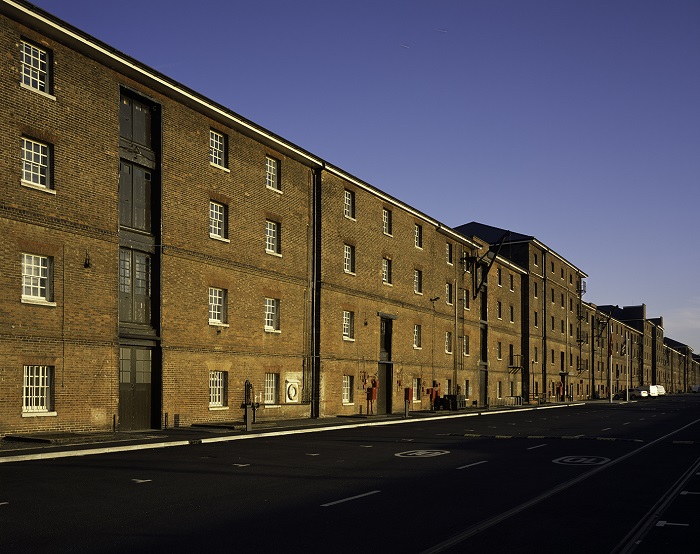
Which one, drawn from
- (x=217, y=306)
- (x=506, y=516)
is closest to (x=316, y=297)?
(x=217, y=306)

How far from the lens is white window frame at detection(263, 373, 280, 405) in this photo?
111 feet

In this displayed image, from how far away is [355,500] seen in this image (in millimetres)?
12328

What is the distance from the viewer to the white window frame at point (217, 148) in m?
30.7

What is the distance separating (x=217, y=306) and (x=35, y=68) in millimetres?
11363

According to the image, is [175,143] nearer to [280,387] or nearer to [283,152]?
[283,152]

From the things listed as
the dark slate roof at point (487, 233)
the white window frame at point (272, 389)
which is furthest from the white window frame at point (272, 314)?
the dark slate roof at point (487, 233)

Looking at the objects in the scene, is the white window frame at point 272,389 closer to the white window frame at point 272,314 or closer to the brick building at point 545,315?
the white window frame at point 272,314

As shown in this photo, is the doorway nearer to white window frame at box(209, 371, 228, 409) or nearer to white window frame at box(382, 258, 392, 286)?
white window frame at box(382, 258, 392, 286)

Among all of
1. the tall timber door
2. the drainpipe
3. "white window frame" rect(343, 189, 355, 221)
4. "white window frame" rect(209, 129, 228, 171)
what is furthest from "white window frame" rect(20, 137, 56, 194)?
"white window frame" rect(343, 189, 355, 221)

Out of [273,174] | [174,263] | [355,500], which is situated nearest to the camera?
[355,500]

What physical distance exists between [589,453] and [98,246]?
15941mm

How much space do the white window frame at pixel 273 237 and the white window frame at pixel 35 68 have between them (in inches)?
492

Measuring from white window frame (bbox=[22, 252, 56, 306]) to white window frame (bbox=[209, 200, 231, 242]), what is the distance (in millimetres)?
8361

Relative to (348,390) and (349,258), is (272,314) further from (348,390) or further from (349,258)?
(348,390)
